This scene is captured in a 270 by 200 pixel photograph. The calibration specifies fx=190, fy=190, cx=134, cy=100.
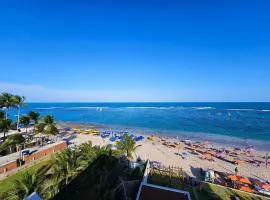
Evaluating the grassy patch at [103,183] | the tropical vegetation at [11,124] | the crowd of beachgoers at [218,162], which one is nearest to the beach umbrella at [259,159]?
the crowd of beachgoers at [218,162]

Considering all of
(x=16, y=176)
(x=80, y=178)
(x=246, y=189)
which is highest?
(x=80, y=178)

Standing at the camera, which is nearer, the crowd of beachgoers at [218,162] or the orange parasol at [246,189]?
the orange parasol at [246,189]

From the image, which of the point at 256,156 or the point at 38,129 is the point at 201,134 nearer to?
the point at 256,156

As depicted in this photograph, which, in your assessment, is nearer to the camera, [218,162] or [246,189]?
[246,189]

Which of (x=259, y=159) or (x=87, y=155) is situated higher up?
(x=87, y=155)

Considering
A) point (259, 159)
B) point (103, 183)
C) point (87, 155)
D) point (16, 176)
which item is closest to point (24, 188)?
point (103, 183)

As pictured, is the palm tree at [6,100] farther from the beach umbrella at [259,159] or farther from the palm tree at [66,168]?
the beach umbrella at [259,159]

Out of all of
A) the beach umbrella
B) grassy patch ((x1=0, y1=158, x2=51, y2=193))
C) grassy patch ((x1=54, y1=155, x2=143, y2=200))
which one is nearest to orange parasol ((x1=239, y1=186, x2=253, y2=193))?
grassy patch ((x1=54, y1=155, x2=143, y2=200))

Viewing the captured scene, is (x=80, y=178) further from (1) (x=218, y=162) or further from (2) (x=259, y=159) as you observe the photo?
(2) (x=259, y=159)

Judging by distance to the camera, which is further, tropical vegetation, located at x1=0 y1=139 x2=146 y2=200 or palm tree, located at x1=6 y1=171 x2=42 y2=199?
tropical vegetation, located at x1=0 y1=139 x2=146 y2=200

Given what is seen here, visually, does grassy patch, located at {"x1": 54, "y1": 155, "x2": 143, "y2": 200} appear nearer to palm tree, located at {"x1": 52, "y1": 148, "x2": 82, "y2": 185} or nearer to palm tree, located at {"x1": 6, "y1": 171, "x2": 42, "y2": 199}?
palm tree, located at {"x1": 52, "y1": 148, "x2": 82, "y2": 185}
